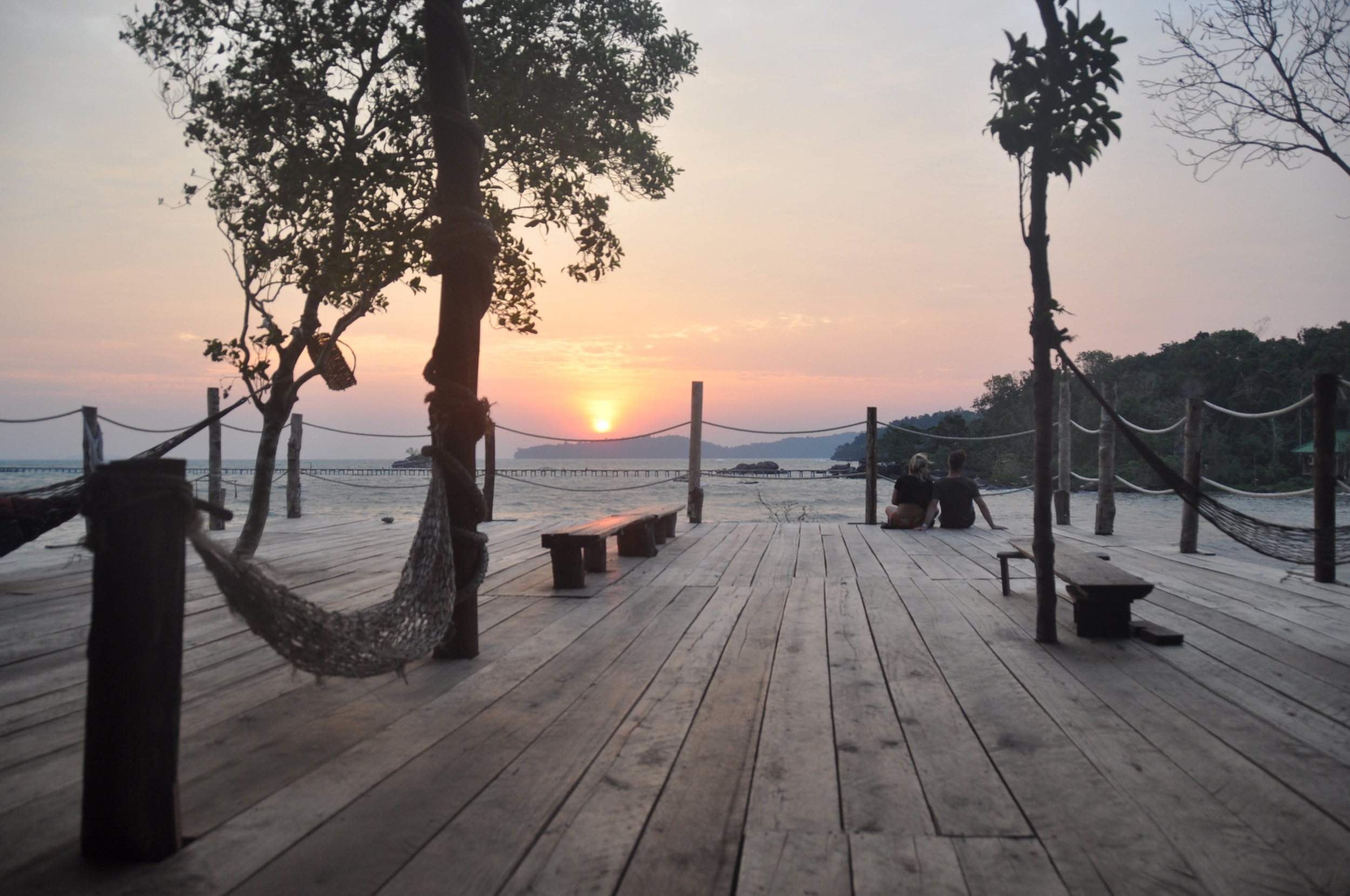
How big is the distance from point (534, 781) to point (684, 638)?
1.56m

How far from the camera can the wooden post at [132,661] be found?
1450mm

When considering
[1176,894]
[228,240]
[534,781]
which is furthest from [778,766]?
[228,240]

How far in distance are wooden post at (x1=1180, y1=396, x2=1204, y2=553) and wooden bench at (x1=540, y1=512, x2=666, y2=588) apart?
3858 millimetres

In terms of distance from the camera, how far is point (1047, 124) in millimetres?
2893

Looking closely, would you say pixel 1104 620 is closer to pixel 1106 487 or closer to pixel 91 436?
pixel 1106 487

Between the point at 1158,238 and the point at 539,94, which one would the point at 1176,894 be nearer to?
the point at 539,94

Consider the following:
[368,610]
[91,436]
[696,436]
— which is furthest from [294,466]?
[368,610]

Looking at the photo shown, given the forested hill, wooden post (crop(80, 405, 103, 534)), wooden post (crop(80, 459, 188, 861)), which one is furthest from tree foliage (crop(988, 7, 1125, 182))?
the forested hill

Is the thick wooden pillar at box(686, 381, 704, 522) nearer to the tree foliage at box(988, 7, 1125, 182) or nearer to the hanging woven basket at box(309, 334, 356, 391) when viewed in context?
the hanging woven basket at box(309, 334, 356, 391)

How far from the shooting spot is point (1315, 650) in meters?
3.05

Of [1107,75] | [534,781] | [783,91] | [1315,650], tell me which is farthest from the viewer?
[783,91]

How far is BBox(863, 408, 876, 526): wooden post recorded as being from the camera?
871cm

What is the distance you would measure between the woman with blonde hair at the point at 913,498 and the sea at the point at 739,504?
0.80m

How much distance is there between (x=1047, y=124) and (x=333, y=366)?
5294mm
